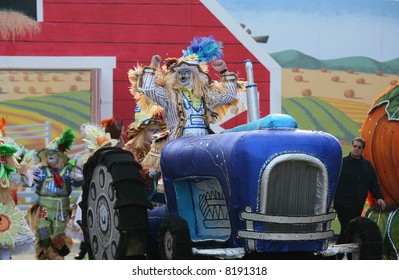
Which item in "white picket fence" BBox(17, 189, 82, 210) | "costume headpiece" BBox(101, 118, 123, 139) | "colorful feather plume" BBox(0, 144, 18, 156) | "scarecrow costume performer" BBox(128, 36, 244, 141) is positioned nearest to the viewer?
"scarecrow costume performer" BBox(128, 36, 244, 141)

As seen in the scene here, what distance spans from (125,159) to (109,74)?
3828 mm

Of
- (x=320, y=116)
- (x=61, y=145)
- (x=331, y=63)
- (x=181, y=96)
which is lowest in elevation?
(x=61, y=145)

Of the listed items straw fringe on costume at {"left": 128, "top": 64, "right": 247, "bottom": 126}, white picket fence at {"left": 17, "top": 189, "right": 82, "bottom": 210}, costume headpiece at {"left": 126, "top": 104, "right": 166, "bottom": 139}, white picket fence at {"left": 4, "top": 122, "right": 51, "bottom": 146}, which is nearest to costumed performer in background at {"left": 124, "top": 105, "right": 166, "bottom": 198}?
costume headpiece at {"left": 126, "top": 104, "right": 166, "bottom": 139}

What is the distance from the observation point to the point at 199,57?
8188 millimetres

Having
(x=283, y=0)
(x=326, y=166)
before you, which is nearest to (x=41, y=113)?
(x=283, y=0)

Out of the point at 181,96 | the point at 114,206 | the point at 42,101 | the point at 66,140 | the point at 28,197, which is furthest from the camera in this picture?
the point at 28,197

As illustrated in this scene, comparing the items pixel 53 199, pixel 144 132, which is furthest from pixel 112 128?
pixel 53 199

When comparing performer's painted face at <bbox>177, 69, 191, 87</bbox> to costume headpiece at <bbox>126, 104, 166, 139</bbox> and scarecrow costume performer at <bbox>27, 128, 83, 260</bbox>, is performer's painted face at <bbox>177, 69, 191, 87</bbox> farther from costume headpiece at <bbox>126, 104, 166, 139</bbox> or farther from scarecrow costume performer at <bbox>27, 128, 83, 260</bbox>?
scarecrow costume performer at <bbox>27, 128, 83, 260</bbox>

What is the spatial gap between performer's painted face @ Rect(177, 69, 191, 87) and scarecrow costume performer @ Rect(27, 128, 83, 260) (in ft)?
9.16

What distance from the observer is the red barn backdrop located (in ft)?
35.2

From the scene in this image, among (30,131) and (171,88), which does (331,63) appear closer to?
(30,131)

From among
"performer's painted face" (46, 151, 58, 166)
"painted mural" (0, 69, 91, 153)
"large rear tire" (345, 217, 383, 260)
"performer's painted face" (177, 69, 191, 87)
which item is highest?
"performer's painted face" (177, 69, 191, 87)

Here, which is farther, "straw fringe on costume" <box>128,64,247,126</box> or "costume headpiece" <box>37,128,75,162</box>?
"costume headpiece" <box>37,128,75,162</box>

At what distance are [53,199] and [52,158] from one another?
16.0 inches
